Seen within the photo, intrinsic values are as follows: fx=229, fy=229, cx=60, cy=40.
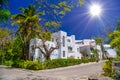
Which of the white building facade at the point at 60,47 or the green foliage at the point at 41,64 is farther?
the white building facade at the point at 60,47

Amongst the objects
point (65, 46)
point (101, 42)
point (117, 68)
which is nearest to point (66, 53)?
point (65, 46)

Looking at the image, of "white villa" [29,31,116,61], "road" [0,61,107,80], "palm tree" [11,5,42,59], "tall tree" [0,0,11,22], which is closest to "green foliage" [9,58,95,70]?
"palm tree" [11,5,42,59]

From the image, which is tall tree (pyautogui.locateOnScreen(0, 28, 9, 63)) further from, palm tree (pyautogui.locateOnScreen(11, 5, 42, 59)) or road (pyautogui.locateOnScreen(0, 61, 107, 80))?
road (pyautogui.locateOnScreen(0, 61, 107, 80))

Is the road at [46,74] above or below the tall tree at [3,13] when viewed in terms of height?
below

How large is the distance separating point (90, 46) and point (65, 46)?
18802 millimetres

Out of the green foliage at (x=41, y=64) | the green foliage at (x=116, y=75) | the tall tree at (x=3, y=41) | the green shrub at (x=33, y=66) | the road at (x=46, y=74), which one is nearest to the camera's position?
the green foliage at (x=116, y=75)

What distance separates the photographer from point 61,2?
10.8m

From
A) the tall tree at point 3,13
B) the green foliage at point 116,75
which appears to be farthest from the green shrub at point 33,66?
the tall tree at point 3,13

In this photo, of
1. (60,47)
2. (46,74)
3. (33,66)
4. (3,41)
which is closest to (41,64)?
(33,66)

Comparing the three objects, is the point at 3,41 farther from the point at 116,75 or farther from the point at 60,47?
the point at 116,75

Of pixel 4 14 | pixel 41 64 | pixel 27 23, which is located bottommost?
pixel 41 64

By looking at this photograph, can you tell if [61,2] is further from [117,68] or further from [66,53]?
[66,53]

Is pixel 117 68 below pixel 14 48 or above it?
below

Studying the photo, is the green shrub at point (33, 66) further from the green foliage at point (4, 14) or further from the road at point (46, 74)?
the green foliage at point (4, 14)
